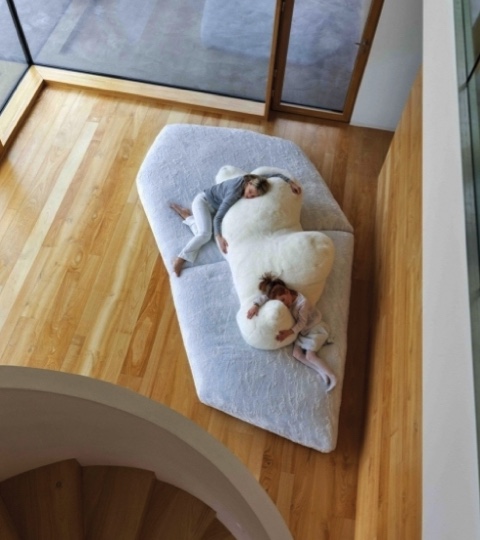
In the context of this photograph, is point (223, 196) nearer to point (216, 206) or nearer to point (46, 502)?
point (216, 206)

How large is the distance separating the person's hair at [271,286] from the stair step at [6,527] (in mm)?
1221

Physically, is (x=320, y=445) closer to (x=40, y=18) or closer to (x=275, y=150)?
(x=275, y=150)

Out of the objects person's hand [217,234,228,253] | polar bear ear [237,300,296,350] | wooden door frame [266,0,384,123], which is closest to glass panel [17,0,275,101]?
wooden door frame [266,0,384,123]

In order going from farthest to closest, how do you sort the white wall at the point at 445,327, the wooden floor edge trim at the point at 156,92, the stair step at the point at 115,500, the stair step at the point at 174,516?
the wooden floor edge trim at the point at 156,92, the stair step at the point at 174,516, the stair step at the point at 115,500, the white wall at the point at 445,327

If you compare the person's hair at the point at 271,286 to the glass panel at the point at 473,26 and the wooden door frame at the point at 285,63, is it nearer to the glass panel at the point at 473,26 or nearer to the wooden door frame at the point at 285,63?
the glass panel at the point at 473,26

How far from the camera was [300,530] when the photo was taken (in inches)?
85.9

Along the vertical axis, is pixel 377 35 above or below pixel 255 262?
above

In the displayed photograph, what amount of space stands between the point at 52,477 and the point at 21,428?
0.32 meters

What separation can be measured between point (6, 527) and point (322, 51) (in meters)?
2.84

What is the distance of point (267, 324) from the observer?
233 cm

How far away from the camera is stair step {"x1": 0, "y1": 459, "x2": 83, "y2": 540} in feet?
6.18

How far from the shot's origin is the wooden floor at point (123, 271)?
7.58ft

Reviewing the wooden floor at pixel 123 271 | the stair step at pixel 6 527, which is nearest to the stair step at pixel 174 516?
the wooden floor at pixel 123 271

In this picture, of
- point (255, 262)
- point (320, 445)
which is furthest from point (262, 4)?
point (320, 445)
